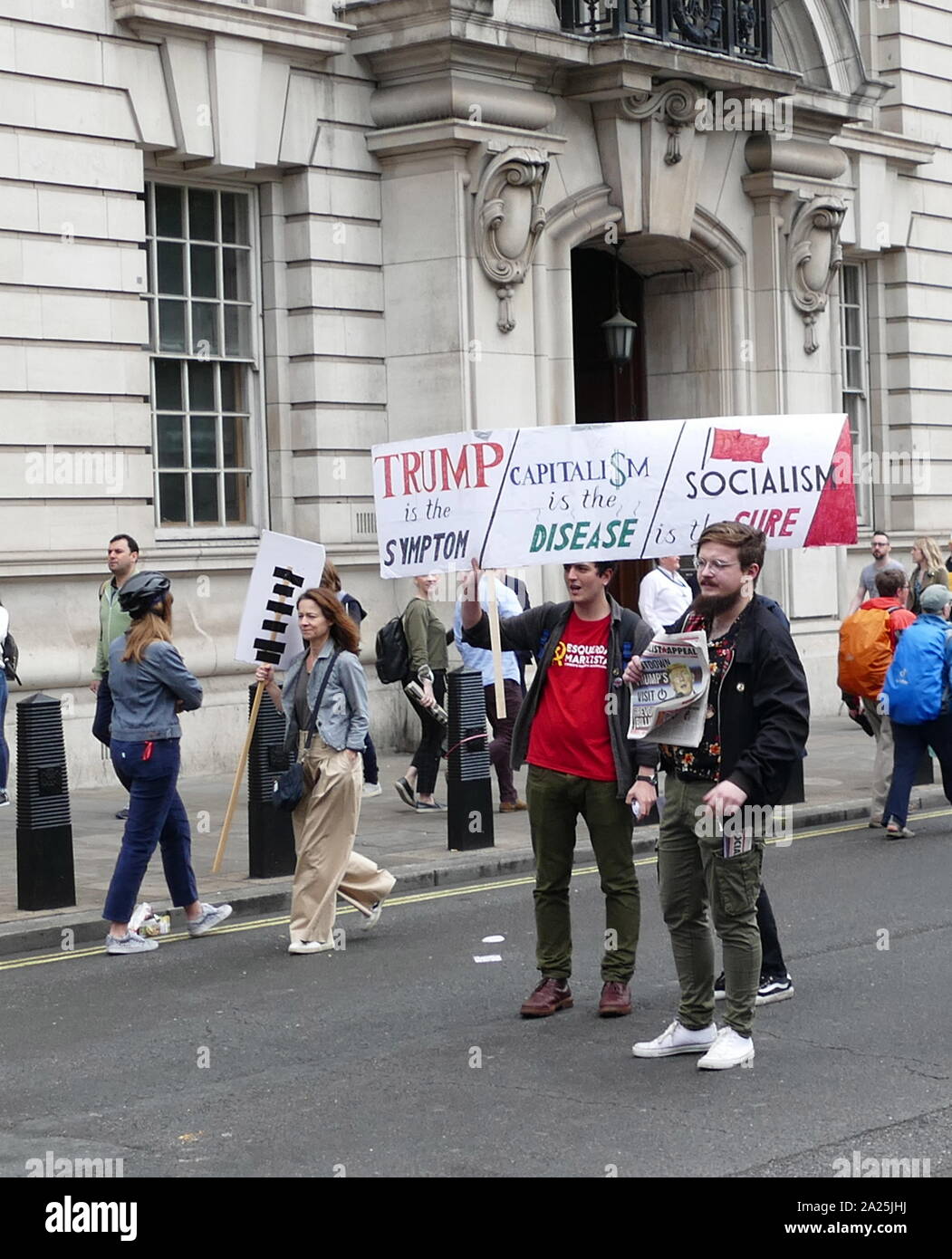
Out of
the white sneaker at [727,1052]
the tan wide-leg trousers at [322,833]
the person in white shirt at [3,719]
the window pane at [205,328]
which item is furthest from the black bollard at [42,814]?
the window pane at [205,328]

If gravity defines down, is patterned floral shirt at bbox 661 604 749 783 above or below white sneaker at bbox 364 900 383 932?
above

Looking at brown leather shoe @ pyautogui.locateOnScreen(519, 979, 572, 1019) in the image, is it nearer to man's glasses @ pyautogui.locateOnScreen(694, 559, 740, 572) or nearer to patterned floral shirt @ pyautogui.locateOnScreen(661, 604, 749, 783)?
patterned floral shirt @ pyautogui.locateOnScreen(661, 604, 749, 783)

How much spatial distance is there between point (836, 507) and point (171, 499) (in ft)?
25.7

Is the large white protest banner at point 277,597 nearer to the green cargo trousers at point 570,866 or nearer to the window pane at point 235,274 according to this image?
the green cargo trousers at point 570,866

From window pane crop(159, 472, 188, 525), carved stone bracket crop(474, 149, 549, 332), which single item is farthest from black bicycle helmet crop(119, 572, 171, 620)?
carved stone bracket crop(474, 149, 549, 332)

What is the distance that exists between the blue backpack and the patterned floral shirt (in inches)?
238

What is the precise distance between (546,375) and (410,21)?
344 centimetres

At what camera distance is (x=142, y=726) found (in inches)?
376

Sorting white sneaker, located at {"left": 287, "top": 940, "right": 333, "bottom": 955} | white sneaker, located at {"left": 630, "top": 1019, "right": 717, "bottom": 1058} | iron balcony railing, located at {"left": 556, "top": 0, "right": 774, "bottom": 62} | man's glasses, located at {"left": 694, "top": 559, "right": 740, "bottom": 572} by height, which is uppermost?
iron balcony railing, located at {"left": 556, "top": 0, "right": 774, "bottom": 62}

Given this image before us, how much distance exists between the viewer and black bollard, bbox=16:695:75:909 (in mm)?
10328

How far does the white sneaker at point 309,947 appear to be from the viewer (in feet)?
30.9

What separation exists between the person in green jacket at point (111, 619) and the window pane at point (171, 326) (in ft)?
12.3

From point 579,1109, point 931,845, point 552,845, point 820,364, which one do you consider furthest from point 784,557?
point 579,1109

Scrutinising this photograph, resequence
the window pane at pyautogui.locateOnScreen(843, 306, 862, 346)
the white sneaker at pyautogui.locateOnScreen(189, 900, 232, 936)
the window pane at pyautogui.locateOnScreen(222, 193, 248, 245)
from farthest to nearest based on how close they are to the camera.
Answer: the window pane at pyautogui.locateOnScreen(843, 306, 862, 346) < the window pane at pyautogui.locateOnScreen(222, 193, 248, 245) < the white sneaker at pyautogui.locateOnScreen(189, 900, 232, 936)
